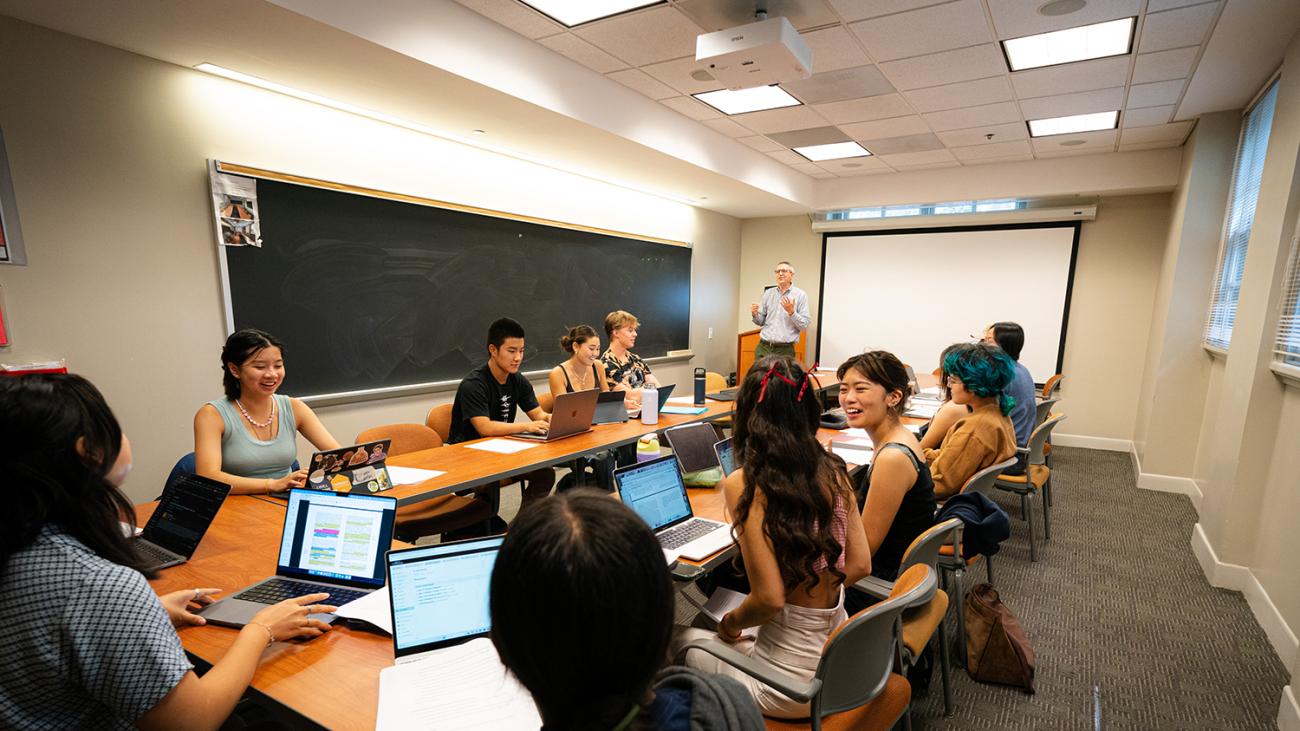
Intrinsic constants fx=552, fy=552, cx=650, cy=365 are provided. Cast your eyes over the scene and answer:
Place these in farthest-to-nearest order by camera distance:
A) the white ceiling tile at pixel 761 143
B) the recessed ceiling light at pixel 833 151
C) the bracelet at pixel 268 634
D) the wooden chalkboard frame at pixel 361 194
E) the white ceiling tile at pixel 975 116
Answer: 1. the recessed ceiling light at pixel 833 151
2. the white ceiling tile at pixel 761 143
3. the white ceiling tile at pixel 975 116
4. the wooden chalkboard frame at pixel 361 194
5. the bracelet at pixel 268 634

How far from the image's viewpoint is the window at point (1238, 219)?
3328 millimetres

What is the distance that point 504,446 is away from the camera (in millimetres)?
2746

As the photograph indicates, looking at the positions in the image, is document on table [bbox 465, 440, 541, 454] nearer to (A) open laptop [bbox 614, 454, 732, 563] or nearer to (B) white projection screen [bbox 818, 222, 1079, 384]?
(A) open laptop [bbox 614, 454, 732, 563]

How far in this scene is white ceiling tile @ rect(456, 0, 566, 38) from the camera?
2.77m

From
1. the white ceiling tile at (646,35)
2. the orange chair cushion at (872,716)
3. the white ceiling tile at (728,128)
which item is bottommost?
the orange chair cushion at (872,716)

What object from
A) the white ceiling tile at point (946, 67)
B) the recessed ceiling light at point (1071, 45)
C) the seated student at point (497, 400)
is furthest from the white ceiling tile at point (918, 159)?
the seated student at point (497, 400)

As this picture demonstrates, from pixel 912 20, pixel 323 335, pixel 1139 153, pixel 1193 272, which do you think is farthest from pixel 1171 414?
pixel 323 335

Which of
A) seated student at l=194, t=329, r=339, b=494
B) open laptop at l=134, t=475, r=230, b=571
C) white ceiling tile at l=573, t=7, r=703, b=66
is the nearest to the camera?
open laptop at l=134, t=475, r=230, b=571

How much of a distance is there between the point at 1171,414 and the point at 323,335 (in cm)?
616

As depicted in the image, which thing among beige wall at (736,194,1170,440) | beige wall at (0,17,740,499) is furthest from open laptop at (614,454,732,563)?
beige wall at (736,194,1170,440)

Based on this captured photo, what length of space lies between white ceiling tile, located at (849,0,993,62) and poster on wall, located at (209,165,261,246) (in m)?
3.41

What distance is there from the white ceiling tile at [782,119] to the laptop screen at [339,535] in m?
3.99

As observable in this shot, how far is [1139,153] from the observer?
200 inches

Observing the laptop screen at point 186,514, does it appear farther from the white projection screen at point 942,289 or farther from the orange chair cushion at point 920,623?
the white projection screen at point 942,289
